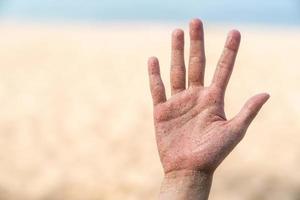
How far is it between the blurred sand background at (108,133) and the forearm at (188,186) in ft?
9.31

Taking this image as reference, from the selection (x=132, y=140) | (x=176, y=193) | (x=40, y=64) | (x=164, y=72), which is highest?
(x=40, y=64)

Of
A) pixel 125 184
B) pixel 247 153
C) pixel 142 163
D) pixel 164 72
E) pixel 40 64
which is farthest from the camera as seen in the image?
pixel 40 64

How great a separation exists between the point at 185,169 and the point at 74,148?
460cm

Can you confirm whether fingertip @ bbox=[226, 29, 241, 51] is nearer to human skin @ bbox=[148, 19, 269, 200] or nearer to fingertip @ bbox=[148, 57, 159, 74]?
human skin @ bbox=[148, 19, 269, 200]

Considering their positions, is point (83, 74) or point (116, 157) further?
point (83, 74)

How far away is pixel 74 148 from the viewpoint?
255 inches

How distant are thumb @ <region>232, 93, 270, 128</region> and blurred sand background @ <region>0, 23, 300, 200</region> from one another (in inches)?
114

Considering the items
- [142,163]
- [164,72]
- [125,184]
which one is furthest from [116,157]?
[164,72]

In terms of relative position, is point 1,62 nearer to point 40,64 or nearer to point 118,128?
point 40,64

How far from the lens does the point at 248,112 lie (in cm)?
195

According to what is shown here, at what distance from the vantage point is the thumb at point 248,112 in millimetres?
1943

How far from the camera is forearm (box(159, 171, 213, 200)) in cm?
193

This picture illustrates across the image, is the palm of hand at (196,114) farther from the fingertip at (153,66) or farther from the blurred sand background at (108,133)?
the blurred sand background at (108,133)

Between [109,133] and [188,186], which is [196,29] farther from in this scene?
[109,133]
